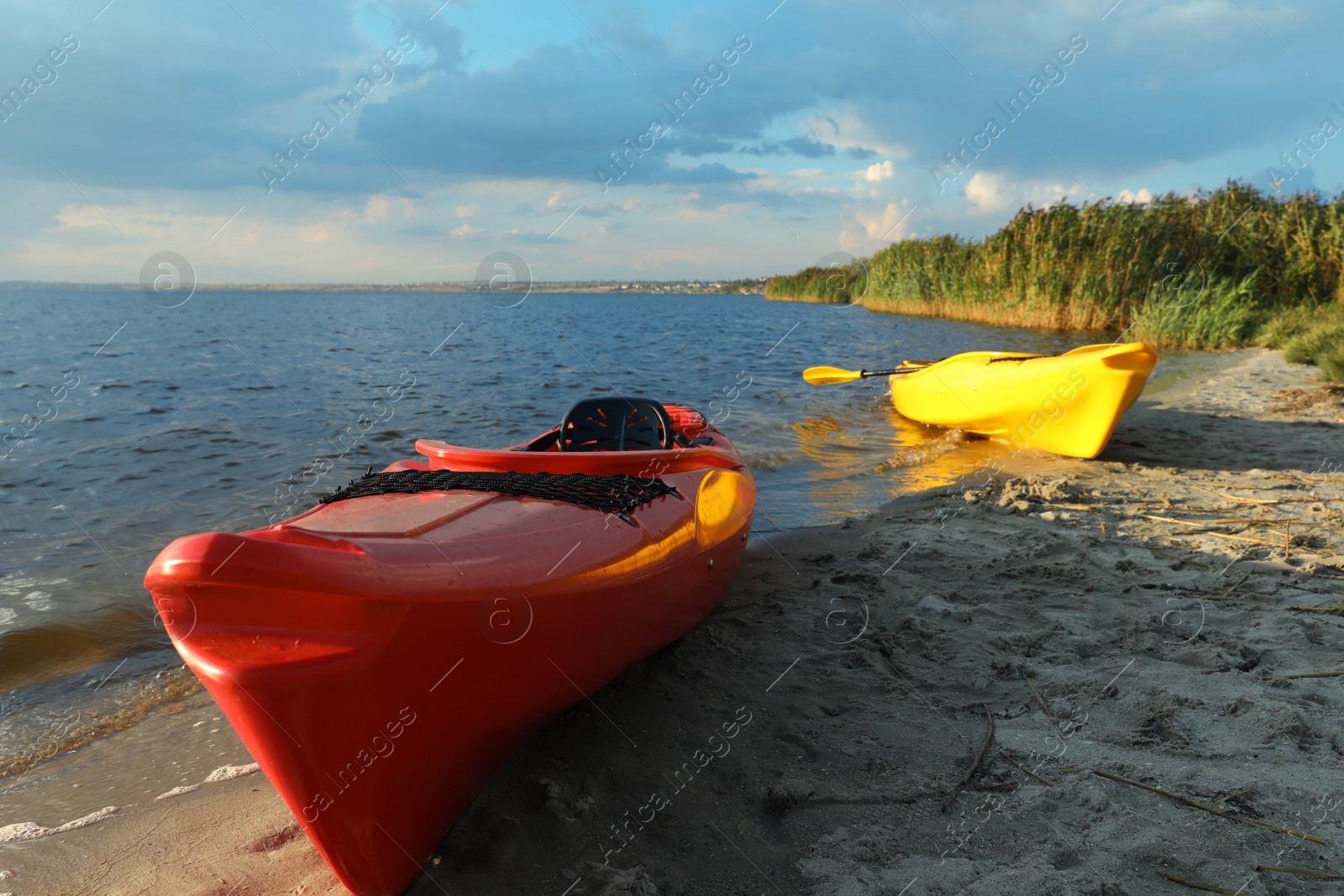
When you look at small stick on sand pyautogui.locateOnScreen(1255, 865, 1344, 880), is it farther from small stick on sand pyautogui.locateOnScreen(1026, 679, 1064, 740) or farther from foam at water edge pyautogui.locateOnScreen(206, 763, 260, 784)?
foam at water edge pyautogui.locateOnScreen(206, 763, 260, 784)

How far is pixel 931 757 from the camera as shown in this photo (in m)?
2.35

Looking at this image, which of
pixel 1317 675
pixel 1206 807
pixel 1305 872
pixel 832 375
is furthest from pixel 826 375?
pixel 1305 872

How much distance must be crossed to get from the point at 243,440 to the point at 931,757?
8193 millimetres

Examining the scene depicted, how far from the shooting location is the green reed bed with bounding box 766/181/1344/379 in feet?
45.6

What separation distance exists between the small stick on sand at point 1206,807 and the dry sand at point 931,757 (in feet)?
0.03

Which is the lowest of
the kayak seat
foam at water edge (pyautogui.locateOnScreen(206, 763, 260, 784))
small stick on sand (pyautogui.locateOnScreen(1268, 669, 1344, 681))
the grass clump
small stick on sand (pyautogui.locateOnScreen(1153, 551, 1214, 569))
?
foam at water edge (pyautogui.locateOnScreen(206, 763, 260, 784))

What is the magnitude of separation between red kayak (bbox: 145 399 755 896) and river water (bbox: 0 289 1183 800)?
1937 mm

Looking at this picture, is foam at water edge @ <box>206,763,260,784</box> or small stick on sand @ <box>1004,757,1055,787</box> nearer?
small stick on sand @ <box>1004,757,1055,787</box>

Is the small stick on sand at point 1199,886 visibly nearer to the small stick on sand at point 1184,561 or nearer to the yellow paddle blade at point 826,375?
the small stick on sand at point 1184,561

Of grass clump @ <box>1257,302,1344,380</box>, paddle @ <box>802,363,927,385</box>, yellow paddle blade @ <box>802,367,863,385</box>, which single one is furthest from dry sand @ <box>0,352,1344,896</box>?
grass clump @ <box>1257,302,1344,380</box>

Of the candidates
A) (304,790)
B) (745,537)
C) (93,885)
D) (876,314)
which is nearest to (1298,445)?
(745,537)

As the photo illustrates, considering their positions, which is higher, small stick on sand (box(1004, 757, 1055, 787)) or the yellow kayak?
the yellow kayak

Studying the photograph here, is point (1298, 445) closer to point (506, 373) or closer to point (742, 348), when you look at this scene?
point (506, 373)

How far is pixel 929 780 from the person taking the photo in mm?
2234
